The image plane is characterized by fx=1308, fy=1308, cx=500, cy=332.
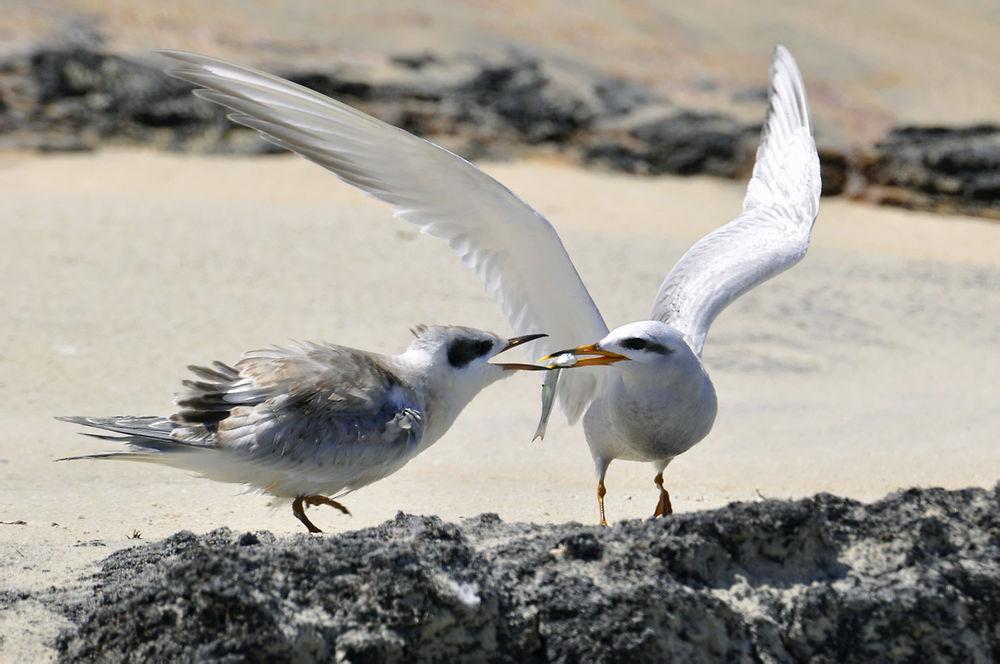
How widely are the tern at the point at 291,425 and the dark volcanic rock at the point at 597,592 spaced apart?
759mm

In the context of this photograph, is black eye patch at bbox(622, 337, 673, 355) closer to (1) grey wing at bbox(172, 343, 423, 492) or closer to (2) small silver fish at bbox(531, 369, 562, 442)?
(1) grey wing at bbox(172, 343, 423, 492)

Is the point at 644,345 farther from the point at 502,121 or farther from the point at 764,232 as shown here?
the point at 502,121

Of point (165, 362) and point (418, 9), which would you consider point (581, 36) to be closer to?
point (418, 9)

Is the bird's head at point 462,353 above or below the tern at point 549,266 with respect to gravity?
below

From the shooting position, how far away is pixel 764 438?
6113 millimetres

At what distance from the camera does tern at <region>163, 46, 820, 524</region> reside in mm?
4531

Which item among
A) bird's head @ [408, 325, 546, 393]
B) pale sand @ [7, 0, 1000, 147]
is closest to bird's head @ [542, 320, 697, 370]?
bird's head @ [408, 325, 546, 393]

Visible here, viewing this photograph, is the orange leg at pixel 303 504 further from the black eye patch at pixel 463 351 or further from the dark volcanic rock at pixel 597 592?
the dark volcanic rock at pixel 597 592

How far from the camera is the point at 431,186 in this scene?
490 cm

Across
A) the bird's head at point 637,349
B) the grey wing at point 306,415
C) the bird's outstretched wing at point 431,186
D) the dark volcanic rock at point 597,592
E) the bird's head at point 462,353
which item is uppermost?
the bird's outstretched wing at point 431,186

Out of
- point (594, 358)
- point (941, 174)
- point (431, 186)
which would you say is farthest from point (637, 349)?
point (941, 174)

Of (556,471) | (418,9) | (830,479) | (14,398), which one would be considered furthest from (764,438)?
(418,9)

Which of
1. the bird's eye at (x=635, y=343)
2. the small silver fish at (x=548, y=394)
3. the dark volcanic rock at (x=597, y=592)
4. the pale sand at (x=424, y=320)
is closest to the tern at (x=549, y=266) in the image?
the bird's eye at (x=635, y=343)

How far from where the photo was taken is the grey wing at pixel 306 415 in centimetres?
411
